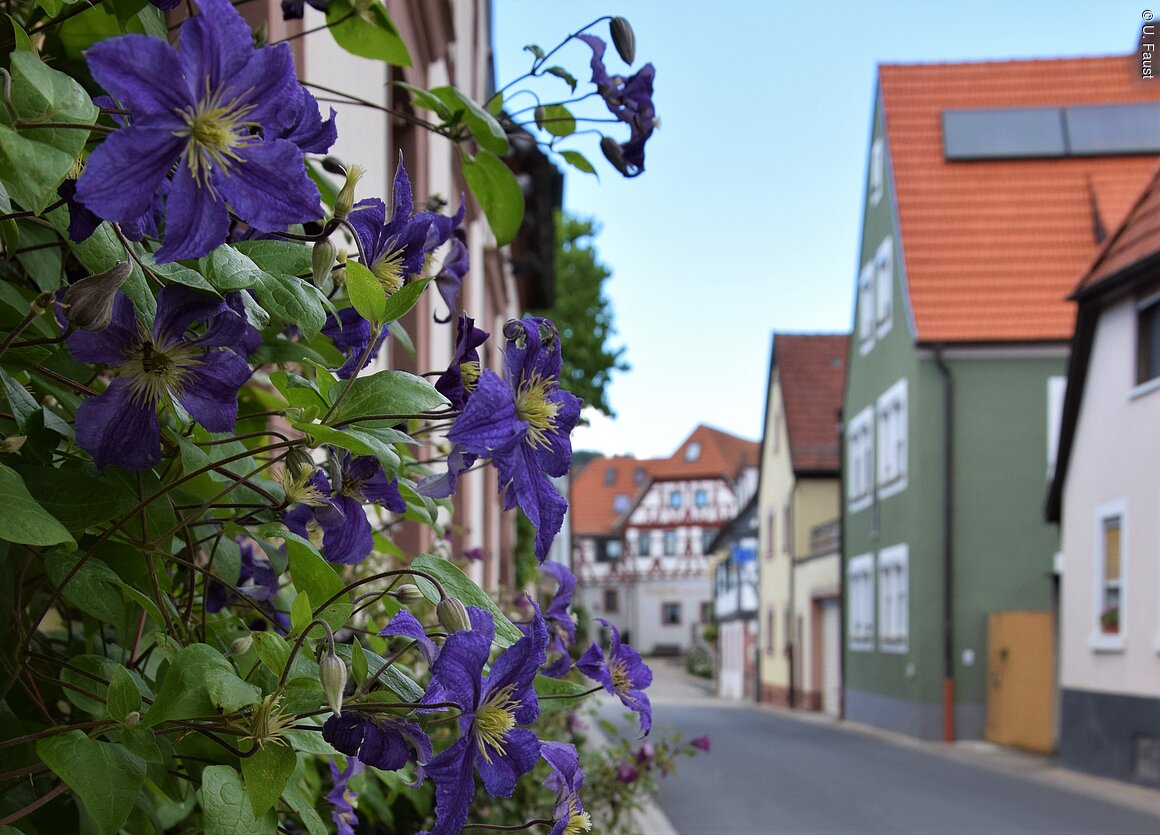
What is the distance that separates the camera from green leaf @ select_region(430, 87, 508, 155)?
1.55m

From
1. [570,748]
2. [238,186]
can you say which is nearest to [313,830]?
[570,748]

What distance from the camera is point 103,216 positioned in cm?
70

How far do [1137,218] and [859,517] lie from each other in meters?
11.1

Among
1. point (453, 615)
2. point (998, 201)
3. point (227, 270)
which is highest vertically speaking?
point (998, 201)

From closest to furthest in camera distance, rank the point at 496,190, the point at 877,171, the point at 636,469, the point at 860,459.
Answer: the point at 496,190
the point at 877,171
the point at 860,459
the point at 636,469

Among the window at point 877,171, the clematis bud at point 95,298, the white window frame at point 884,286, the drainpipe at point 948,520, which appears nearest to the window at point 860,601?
the drainpipe at point 948,520

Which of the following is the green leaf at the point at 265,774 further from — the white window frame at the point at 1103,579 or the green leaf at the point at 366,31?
the white window frame at the point at 1103,579

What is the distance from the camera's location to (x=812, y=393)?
30219mm

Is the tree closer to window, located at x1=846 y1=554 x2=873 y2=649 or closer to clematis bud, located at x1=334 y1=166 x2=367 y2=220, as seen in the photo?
window, located at x1=846 y1=554 x2=873 y2=649

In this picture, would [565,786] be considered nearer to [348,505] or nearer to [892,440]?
[348,505]

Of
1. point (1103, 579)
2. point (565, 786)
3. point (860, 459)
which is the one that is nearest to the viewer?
point (565, 786)

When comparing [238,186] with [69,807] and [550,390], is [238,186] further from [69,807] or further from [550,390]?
[69,807]

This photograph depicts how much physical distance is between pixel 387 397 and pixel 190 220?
0.18 meters

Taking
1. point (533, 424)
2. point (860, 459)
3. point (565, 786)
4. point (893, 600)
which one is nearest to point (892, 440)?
point (893, 600)
